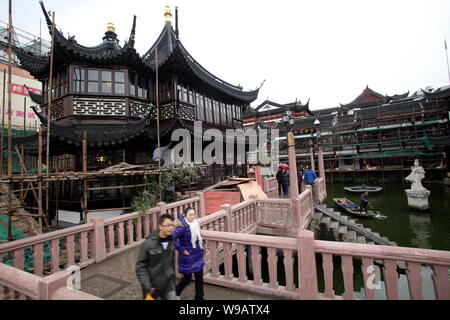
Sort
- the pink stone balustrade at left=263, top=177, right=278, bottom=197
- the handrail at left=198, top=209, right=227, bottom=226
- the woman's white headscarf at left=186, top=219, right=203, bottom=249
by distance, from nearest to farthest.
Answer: the woman's white headscarf at left=186, top=219, right=203, bottom=249 < the handrail at left=198, top=209, right=227, bottom=226 < the pink stone balustrade at left=263, top=177, right=278, bottom=197

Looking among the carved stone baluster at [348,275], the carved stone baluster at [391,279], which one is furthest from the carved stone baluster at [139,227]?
the carved stone baluster at [391,279]

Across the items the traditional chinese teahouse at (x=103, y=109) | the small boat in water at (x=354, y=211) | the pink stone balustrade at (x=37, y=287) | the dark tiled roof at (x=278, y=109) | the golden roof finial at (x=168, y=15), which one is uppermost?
the dark tiled roof at (x=278, y=109)

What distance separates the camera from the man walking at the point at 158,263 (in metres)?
2.52

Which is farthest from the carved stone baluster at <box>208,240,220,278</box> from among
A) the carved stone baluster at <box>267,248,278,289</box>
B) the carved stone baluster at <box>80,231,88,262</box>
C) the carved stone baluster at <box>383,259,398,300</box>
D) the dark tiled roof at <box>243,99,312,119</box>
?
the dark tiled roof at <box>243,99,312,119</box>

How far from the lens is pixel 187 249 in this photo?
130 inches

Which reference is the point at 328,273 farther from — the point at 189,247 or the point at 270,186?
the point at 270,186

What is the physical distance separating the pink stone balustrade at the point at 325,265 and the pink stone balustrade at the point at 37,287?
6.91 feet

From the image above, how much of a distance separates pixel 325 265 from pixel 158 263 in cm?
238

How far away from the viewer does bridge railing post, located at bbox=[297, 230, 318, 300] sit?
314 cm

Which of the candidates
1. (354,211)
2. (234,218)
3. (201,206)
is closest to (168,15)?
(201,206)

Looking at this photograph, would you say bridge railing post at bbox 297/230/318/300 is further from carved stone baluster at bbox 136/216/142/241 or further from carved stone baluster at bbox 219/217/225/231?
carved stone baluster at bbox 136/216/142/241

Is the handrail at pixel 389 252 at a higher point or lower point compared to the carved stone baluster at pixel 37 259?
higher

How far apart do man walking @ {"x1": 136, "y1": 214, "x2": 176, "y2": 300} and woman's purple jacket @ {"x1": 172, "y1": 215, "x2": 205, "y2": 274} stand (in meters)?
0.46

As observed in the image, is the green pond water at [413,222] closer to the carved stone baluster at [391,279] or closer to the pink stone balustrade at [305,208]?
the pink stone balustrade at [305,208]
